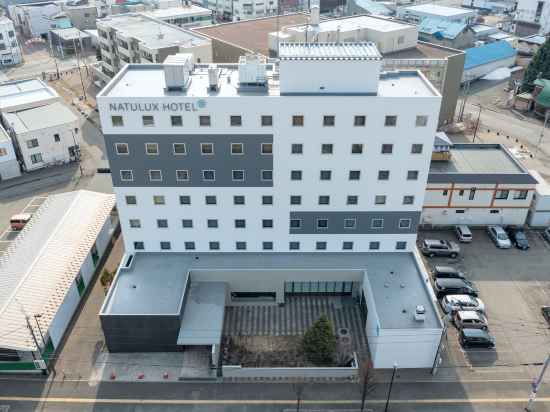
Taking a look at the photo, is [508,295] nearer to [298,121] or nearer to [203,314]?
[298,121]

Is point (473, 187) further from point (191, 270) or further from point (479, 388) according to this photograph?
point (191, 270)

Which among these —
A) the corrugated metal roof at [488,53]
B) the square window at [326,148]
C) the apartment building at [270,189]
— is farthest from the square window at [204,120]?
the corrugated metal roof at [488,53]

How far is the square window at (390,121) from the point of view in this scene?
4497 centimetres

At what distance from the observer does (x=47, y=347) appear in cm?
4478

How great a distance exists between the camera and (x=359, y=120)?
45.1 m

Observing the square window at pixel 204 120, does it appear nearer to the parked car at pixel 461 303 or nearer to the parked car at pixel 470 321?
the parked car at pixel 461 303

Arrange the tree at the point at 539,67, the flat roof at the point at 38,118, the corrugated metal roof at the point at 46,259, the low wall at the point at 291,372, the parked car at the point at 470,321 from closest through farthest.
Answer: the low wall at the point at 291,372
the corrugated metal roof at the point at 46,259
the parked car at the point at 470,321
the flat roof at the point at 38,118
the tree at the point at 539,67

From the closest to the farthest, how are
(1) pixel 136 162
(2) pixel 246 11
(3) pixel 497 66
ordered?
(1) pixel 136 162, (3) pixel 497 66, (2) pixel 246 11

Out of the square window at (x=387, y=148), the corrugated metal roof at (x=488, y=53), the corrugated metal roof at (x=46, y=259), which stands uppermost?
the square window at (x=387, y=148)

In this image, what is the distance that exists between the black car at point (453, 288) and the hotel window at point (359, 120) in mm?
20737

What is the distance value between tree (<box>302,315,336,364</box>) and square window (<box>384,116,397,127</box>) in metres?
18.7

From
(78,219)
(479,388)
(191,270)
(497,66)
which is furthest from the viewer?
(497,66)

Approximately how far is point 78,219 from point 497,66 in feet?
338

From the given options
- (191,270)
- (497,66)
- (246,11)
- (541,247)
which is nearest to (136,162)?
(191,270)
